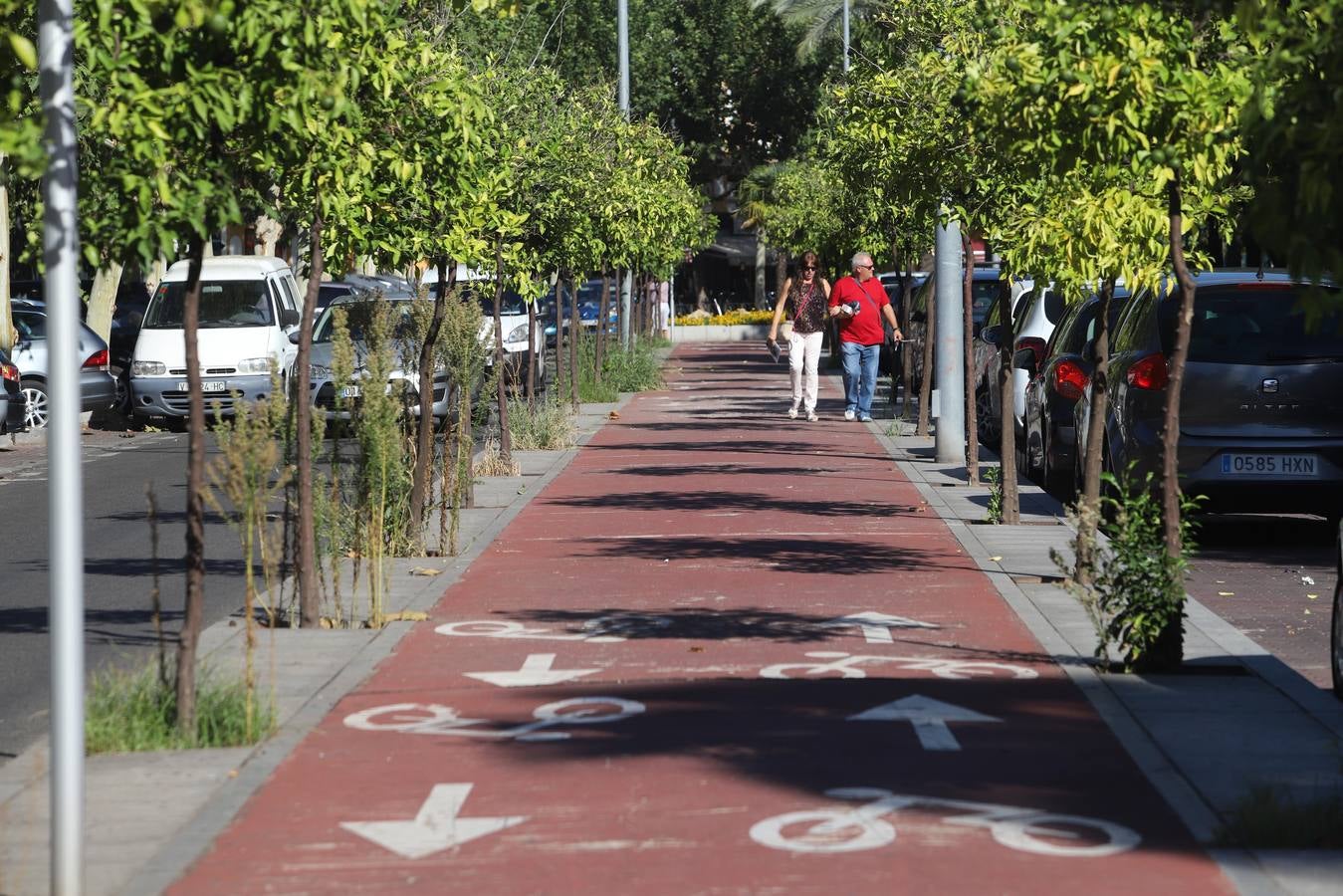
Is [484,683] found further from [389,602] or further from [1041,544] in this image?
[1041,544]

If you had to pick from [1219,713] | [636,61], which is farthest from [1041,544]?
[636,61]

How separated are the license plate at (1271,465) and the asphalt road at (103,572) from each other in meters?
6.00

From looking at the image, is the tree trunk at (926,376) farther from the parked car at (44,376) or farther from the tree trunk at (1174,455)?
the tree trunk at (1174,455)

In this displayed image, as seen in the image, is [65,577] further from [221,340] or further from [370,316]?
[221,340]

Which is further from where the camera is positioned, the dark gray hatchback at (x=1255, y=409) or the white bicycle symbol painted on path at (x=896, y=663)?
the dark gray hatchback at (x=1255, y=409)

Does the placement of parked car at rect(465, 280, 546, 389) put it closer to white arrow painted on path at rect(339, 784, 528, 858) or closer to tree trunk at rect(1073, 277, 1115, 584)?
tree trunk at rect(1073, 277, 1115, 584)

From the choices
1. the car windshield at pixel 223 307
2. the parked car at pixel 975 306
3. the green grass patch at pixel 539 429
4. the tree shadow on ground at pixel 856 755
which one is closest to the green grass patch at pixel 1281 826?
the tree shadow on ground at pixel 856 755

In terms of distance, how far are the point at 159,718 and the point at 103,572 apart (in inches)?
211

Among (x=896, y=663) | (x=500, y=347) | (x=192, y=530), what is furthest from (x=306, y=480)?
(x=500, y=347)

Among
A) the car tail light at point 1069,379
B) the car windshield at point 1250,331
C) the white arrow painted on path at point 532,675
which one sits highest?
the car windshield at point 1250,331

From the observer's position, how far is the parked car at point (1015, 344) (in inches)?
739

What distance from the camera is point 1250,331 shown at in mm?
12617

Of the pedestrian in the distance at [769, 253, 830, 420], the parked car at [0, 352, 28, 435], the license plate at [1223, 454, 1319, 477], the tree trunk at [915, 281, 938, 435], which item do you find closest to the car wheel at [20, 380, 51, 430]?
the parked car at [0, 352, 28, 435]

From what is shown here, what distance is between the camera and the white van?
83.4 feet
